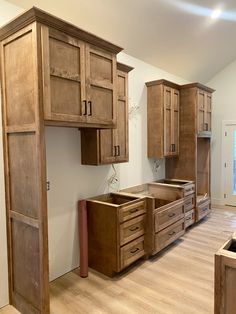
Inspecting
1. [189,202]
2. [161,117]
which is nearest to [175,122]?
[161,117]

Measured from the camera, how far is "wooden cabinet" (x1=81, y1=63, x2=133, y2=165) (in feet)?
9.66

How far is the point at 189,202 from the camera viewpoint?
4.18 metres

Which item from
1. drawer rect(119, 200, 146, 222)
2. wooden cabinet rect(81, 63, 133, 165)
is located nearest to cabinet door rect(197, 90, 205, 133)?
wooden cabinet rect(81, 63, 133, 165)

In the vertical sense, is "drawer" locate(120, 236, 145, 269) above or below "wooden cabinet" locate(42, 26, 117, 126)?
below

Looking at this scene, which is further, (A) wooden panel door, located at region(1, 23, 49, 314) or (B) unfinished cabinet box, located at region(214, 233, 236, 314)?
(A) wooden panel door, located at region(1, 23, 49, 314)

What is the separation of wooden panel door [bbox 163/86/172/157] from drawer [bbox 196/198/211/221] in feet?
3.99

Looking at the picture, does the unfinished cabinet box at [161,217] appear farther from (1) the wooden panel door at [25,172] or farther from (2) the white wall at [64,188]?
(1) the wooden panel door at [25,172]

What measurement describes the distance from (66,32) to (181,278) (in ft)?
9.15

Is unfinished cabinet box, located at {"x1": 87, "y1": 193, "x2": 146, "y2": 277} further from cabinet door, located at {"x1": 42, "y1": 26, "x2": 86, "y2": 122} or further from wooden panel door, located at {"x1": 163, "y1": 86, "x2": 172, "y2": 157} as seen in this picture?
wooden panel door, located at {"x1": 163, "y1": 86, "x2": 172, "y2": 157}

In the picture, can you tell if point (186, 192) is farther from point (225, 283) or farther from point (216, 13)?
point (216, 13)

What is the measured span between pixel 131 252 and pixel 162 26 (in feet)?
9.99

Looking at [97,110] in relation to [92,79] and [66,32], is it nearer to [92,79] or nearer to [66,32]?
[92,79]

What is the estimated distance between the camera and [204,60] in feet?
16.0

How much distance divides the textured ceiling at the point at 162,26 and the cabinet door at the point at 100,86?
66 centimetres
